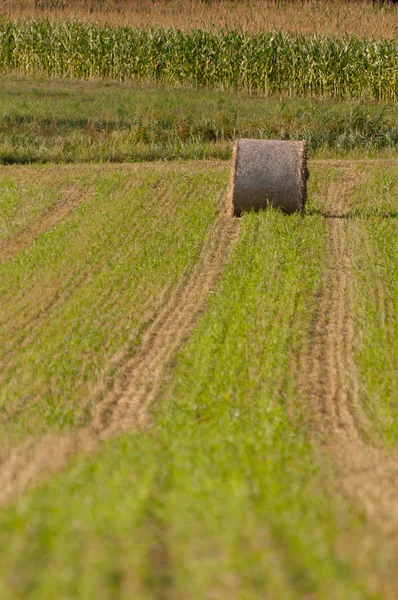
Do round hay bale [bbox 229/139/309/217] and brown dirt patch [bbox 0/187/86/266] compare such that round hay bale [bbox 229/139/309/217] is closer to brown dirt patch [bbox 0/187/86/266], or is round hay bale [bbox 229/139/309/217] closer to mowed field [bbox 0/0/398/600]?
mowed field [bbox 0/0/398/600]

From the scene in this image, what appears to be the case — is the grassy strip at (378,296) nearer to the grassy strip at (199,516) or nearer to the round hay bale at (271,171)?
the grassy strip at (199,516)

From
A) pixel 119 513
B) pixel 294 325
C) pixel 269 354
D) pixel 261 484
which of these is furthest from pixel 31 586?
pixel 294 325

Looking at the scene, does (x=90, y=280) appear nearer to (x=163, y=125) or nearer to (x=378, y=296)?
(x=378, y=296)

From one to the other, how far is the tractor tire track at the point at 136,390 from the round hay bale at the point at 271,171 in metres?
0.96

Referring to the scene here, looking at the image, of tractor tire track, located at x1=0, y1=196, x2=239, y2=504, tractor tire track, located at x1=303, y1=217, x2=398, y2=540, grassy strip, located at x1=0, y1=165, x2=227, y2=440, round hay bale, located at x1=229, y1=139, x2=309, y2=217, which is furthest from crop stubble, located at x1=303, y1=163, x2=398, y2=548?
grassy strip, located at x1=0, y1=165, x2=227, y2=440

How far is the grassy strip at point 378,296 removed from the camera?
28.4ft

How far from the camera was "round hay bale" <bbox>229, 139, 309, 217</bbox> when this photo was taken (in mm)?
15617

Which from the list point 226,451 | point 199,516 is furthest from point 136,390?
point 199,516

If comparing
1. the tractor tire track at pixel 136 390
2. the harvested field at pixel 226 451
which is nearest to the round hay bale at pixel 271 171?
the harvested field at pixel 226 451

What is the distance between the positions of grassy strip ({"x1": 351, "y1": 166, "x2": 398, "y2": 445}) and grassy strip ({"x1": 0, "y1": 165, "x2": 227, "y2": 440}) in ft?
8.21

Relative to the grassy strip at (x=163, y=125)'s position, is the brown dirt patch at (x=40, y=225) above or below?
above

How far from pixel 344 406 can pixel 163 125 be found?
16693mm

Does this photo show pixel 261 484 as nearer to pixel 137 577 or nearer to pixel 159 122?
pixel 137 577

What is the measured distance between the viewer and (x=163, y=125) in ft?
80.2
